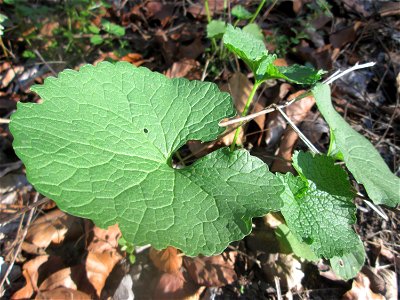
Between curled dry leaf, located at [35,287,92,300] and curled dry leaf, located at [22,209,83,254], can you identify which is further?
curled dry leaf, located at [22,209,83,254]

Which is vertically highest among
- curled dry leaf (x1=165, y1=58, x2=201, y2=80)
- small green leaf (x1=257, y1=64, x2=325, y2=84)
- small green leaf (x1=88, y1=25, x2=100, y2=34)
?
small green leaf (x1=257, y1=64, x2=325, y2=84)

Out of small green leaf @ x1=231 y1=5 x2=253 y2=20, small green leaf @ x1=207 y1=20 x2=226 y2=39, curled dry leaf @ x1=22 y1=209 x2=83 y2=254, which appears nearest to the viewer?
curled dry leaf @ x1=22 y1=209 x2=83 y2=254

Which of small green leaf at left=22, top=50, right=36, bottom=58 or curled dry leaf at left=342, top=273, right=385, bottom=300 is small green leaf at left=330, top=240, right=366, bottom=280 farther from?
small green leaf at left=22, top=50, right=36, bottom=58

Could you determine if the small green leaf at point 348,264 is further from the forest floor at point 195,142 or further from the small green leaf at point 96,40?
the small green leaf at point 96,40

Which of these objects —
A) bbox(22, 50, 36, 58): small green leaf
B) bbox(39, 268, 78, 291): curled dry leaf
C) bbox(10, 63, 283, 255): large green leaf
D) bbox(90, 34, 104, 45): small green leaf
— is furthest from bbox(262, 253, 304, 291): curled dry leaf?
bbox(22, 50, 36, 58): small green leaf

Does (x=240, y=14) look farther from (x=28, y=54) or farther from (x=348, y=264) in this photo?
(x=348, y=264)

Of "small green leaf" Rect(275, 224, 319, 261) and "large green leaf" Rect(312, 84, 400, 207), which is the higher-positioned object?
"large green leaf" Rect(312, 84, 400, 207)

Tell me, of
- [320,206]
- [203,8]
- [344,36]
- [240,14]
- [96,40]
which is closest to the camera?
[320,206]

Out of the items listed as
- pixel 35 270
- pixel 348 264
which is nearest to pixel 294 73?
pixel 348 264
